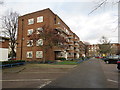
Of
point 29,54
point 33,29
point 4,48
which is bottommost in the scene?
point 29,54

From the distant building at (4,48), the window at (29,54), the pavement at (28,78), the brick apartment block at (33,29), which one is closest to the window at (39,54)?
the brick apartment block at (33,29)

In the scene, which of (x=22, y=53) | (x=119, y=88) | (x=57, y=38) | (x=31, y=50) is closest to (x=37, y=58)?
(x=31, y=50)

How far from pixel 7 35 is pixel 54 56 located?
42.3ft

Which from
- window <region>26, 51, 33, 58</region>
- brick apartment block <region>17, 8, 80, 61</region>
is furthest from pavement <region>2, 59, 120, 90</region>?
window <region>26, 51, 33, 58</region>

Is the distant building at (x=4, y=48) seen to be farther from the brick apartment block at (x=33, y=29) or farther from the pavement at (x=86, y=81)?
the pavement at (x=86, y=81)

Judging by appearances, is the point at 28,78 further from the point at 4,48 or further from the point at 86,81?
the point at 4,48

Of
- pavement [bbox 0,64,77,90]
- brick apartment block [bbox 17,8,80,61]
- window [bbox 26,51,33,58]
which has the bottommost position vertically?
pavement [bbox 0,64,77,90]

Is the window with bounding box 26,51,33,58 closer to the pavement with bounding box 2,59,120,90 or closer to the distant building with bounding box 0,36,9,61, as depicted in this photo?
the distant building with bounding box 0,36,9,61

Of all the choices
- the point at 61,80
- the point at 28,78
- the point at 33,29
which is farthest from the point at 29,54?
the point at 61,80

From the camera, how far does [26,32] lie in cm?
3023

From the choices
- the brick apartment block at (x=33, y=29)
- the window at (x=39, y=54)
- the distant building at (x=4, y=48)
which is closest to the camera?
the distant building at (x=4, y=48)

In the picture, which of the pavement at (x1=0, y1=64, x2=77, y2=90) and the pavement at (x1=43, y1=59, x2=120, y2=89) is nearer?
the pavement at (x1=43, y1=59, x2=120, y2=89)

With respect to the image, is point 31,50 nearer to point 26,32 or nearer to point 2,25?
point 26,32

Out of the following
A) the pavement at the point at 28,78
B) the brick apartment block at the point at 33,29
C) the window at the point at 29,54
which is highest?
the brick apartment block at the point at 33,29
